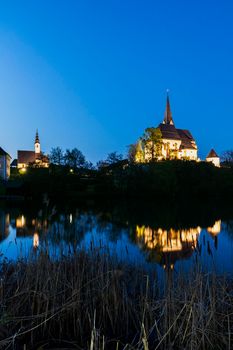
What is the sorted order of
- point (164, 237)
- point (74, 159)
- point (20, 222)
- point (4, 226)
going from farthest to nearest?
1. point (74, 159)
2. point (20, 222)
3. point (4, 226)
4. point (164, 237)

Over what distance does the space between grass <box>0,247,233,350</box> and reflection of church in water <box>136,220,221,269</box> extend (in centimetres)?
564

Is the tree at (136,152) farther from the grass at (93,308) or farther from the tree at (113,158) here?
the grass at (93,308)

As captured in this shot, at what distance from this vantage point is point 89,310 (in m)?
5.98

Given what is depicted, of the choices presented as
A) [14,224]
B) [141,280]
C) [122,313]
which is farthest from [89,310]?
[14,224]

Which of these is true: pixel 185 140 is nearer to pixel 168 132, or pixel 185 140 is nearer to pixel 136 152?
pixel 168 132

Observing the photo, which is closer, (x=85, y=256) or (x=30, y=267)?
(x=30, y=267)

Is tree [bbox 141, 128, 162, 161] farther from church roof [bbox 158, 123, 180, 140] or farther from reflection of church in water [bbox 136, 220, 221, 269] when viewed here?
reflection of church in water [bbox 136, 220, 221, 269]

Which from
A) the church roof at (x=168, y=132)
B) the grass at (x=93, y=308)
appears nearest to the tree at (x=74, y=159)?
the church roof at (x=168, y=132)

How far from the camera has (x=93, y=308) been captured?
5934 mm

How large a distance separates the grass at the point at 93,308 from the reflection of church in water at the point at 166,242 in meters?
5.64

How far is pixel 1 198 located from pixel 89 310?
4204 centimetres

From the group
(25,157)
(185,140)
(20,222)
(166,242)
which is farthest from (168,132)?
(166,242)

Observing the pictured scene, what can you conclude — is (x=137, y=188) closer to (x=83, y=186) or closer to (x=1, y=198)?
(x=83, y=186)

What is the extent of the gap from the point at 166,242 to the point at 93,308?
476 inches
